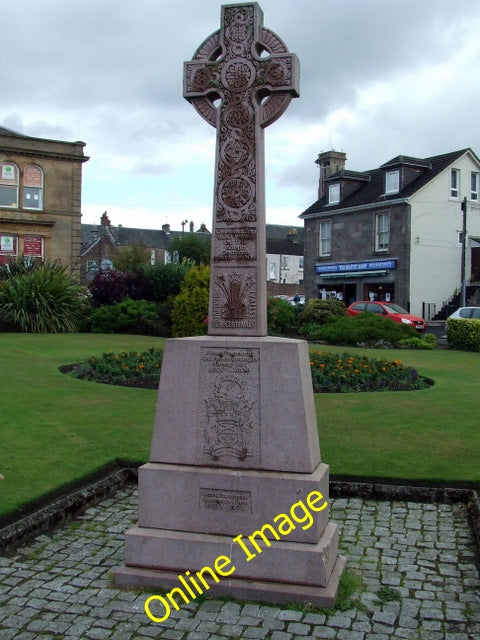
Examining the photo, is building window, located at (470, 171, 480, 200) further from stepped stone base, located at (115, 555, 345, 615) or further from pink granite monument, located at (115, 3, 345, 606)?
stepped stone base, located at (115, 555, 345, 615)

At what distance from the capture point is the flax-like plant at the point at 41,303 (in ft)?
70.5

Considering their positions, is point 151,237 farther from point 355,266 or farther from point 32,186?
point 355,266

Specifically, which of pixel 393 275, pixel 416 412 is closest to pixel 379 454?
pixel 416 412

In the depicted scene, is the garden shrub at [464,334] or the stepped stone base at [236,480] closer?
the stepped stone base at [236,480]

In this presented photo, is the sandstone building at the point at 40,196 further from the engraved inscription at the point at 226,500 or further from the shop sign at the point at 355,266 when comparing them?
the engraved inscription at the point at 226,500

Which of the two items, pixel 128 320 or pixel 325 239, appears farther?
pixel 325 239

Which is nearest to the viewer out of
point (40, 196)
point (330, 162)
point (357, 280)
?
point (40, 196)

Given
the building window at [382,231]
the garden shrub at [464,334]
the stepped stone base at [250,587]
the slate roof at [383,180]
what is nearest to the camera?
the stepped stone base at [250,587]

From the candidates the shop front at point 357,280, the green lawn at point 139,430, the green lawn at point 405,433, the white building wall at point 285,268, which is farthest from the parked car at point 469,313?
the white building wall at point 285,268

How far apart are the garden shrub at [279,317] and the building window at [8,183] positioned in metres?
20.7

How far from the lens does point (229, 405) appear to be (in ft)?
15.4

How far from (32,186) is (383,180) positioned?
66.9ft

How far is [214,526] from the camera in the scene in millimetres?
4633

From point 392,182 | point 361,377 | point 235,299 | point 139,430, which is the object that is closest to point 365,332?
point 361,377
